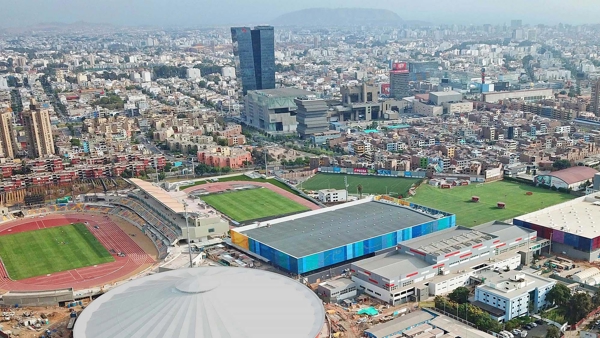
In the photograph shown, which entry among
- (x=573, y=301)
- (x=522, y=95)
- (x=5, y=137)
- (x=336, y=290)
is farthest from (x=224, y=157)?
(x=522, y=95)

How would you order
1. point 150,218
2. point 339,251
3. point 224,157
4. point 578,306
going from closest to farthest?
point 578,306 → point 339,251 → point 150,218 → point 224,157

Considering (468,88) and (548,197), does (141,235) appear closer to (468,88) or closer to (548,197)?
(548,197)

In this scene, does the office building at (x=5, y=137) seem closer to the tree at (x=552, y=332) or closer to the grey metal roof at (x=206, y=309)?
the grey metal roof at (x=206, y=309)

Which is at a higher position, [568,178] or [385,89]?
[385,89]

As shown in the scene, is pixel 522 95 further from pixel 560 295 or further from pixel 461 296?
pixel 461 296

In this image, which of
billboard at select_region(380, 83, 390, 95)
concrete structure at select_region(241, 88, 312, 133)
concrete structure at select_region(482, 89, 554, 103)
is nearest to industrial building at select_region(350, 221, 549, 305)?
concrete structure at select_region(241, 88, 312, 133)

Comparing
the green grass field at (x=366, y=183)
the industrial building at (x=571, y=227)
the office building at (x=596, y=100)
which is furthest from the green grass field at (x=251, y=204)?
the office building at (x=596, y=100)
